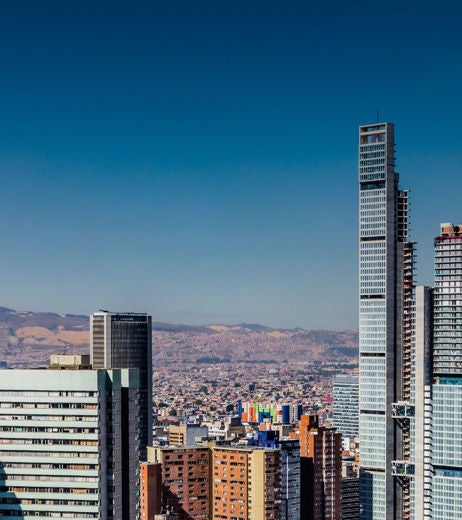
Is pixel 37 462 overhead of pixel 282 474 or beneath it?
overhead

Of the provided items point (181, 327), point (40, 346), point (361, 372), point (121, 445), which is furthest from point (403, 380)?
point (181, 327)

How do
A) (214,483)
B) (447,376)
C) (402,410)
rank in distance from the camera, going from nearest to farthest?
(447,376) → (214,483) → (402,410)

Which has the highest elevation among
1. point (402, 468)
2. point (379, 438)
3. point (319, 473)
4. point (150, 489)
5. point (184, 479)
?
point (379, 438)

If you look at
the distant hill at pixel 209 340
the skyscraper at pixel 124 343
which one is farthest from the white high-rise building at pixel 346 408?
the skyscraper at pixel 124 343

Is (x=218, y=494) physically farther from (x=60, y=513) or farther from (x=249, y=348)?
(x=249, y=348)

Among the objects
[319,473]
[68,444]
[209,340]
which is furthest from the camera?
[209,340]

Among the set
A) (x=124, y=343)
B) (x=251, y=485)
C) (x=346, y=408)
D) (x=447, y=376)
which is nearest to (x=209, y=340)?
(x=346, y=408)

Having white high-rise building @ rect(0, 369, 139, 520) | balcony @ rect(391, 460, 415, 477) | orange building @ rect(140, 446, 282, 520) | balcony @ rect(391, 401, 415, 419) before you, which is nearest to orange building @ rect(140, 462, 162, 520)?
orange building @ rect(140, 446, 282, 520)

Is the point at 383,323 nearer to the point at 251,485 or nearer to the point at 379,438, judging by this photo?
the point at 379,438
